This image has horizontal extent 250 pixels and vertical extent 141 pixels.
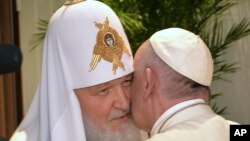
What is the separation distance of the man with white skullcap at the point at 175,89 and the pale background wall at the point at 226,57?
5.57 ft

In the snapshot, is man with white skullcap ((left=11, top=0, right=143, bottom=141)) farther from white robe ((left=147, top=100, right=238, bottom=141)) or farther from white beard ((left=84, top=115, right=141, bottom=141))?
white robe ((left=147, top=100, right=238, bottom=141))

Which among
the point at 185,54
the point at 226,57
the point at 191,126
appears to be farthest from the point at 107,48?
the point at 226,57

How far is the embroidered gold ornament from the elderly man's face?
0.05 m

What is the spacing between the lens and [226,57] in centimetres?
297

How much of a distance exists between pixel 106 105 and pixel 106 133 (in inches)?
3.4

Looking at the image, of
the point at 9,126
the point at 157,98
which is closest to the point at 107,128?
the point at 157,98

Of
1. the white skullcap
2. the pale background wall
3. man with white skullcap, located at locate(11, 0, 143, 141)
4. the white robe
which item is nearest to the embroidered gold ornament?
man with white skullcap, located at locate(11, 0, 143, 141)

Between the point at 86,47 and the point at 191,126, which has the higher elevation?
the point at 86,47

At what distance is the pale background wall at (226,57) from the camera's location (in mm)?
2818

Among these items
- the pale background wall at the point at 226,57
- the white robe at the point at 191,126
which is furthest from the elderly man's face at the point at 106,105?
the pale background wall at the point at 226,57

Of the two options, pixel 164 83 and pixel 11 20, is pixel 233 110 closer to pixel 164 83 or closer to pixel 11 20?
pixel 11 20

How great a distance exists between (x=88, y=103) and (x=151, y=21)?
1.25 m

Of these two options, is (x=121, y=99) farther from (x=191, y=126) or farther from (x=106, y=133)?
(x=191, y=126)

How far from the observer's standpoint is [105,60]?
1250mm
